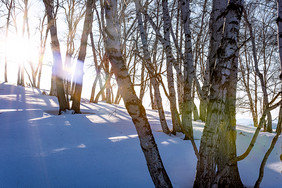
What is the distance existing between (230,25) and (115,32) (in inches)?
56.8

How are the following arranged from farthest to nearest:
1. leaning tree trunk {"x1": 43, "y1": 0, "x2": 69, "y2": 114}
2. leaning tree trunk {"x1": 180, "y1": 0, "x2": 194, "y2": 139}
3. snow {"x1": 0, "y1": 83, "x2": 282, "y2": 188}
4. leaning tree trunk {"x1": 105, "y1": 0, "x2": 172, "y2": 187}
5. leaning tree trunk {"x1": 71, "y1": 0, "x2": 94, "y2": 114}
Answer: leaning tree trunk {"x1": 71, "y1": 0, "x2": 94, "y2": 114}
leaning tree trunk {"x1": 43, "y1": 0, "x2": 69, "y2": 114}
leaning tree trunk {"x1": 180, "y1": 0, "x2": 194, "y2": 139}
snow {"x1": 0, "y1": 83, "x2": 282, "y2": 188}
leaning tree trunk {"x1": 105, "y1": 0, "x2": 172, "y2": 187}

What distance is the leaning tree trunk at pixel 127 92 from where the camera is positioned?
2.48m

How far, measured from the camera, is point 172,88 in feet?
19.8

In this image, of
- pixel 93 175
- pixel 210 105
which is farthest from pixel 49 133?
pixel 210 105

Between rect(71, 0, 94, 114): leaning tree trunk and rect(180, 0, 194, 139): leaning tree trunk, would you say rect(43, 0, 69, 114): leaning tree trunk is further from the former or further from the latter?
rect(180, 0, 194, 139): leaning tree trunk

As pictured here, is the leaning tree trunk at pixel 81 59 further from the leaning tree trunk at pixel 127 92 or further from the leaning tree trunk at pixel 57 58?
the leaning tree trunk at pixel 127 92

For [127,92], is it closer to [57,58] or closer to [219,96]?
[219,96]

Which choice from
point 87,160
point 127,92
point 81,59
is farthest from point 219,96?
point 81,59

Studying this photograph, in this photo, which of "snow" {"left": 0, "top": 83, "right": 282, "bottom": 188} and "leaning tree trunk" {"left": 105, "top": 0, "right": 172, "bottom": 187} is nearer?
"leaning tree trunk" {"left": 105, "top": 0, "right": 172, "bottom": 187}

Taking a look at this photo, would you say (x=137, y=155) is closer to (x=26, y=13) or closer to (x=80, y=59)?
(x=80, y=59)

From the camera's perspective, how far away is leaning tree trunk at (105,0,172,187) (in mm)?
2477

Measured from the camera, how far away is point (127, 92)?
2.51m

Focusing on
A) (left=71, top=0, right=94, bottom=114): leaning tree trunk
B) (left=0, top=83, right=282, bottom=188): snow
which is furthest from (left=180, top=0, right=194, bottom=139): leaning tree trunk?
(left=71, top=0, right=94, bottom=114): leaning tree trunk

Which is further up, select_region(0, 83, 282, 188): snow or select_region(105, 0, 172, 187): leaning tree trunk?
select_region(105, 0, 172, 187): leaning tree trunk
